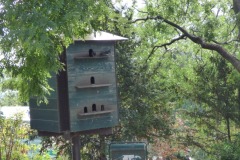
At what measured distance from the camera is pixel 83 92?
17.6 feet

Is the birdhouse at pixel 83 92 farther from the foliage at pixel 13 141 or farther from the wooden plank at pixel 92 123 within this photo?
the foliage at pixel 13 141

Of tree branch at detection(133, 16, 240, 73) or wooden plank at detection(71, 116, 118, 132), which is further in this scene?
tree branch at detection(133, 16, 240, 73)

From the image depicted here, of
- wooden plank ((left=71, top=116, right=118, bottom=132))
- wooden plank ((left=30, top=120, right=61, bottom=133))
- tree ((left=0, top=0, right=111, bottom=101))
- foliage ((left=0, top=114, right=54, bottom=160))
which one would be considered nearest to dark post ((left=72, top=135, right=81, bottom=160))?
wooden plank ((left=71, top=116, right=118, bottom=132))

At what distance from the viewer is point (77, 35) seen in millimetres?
4535

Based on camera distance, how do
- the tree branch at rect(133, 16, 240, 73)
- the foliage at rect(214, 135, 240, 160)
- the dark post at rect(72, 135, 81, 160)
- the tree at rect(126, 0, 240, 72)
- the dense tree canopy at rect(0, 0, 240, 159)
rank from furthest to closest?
the dense tree canopy at rect(0, 0, 240, 159)
the tree at rect(126, 0, 240, 72)
the tree branch at rect(133, 16, 240, 73)
the foliage at rect(214, 135, 240, 160)
the dark post at rect(72, 135, 81, 160)

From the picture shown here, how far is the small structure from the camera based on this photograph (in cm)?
530

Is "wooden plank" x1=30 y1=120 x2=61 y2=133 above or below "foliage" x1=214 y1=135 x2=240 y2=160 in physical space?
above

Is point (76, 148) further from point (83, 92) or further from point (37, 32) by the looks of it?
point (37, 32)

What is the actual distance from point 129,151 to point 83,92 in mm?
876

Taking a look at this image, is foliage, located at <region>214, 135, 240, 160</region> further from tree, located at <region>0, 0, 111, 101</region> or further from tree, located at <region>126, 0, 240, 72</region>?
tree, located at <region>0, 0, 111, 101</region>

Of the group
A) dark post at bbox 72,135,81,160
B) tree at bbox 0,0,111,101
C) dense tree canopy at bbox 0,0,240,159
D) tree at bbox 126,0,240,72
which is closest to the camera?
tree at bbox 0,0,111,101

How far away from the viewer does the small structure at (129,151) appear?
530cm

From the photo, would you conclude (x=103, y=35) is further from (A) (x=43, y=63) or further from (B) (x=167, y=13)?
(B) (x=167, y=13)

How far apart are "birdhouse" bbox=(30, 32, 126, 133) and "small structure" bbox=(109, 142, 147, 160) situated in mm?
380
